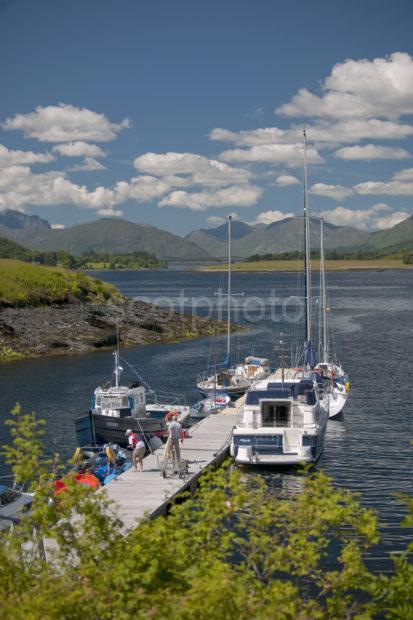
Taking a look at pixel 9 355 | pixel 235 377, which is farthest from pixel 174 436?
pixel 9 355

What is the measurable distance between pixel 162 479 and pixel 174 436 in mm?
1857

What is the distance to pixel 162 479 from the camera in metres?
30.6

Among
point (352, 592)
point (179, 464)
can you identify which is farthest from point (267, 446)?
point (352, 592)

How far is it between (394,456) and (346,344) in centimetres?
5008

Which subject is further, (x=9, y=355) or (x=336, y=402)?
(x=9, y=355)

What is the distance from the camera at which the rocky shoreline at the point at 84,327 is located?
81938 mm

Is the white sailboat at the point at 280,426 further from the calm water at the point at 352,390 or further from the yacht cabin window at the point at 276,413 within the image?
the calm water at the point at 352,390

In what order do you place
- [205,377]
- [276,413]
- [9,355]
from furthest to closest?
[9,355] < [205,377] < [276,413]

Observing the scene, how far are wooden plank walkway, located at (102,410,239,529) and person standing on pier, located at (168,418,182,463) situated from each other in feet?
3.31

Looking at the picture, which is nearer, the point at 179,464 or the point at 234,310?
the point at 179,464

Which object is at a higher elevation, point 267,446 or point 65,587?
point 65,587

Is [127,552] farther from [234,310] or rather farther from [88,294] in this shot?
[234,310]

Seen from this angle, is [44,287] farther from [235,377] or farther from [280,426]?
[280,426]

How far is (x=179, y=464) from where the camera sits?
100ft
